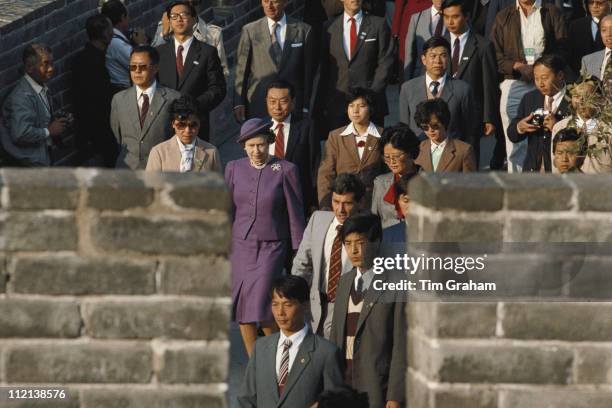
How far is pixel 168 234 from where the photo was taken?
293 inches

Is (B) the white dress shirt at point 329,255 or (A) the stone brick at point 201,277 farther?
(B) the white dress shirt at point 329,255

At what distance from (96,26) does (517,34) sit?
12.5ft

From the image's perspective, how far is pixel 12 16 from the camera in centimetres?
1510

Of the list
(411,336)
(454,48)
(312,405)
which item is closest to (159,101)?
(454,48)

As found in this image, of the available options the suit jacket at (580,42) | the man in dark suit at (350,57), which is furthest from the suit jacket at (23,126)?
the suit jacket at (580,42)

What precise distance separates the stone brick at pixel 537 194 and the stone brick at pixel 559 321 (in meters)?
0.44

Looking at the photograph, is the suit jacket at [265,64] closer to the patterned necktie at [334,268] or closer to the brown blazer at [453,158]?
the brown blazer at [453,158]

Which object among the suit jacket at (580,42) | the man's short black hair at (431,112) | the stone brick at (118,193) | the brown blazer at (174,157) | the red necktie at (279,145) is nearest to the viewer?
the stone brick at (118,193)

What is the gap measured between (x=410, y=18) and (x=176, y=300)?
32.5 feet

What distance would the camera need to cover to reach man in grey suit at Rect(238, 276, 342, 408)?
10430 millimetres

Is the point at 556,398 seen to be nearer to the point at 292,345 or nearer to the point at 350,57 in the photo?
the point at 292,345

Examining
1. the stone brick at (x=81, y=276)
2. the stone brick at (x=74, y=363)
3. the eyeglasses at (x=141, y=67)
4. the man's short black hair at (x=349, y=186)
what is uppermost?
the eyeglasses at (x=141, y=67)

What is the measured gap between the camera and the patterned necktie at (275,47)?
15883mm

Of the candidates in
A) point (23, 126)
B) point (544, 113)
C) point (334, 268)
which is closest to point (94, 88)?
point (23, 126)
